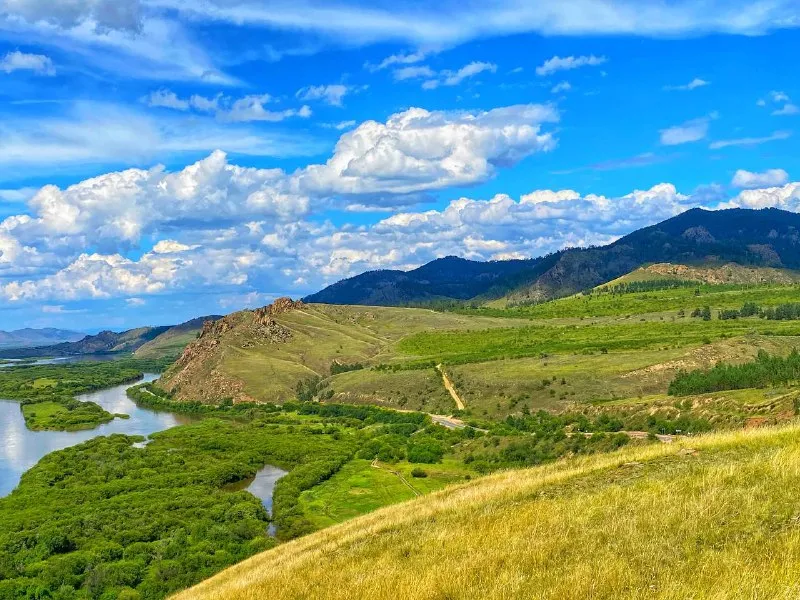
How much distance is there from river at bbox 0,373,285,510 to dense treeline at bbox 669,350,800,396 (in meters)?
72.2

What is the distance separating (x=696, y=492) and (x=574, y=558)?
173 inches

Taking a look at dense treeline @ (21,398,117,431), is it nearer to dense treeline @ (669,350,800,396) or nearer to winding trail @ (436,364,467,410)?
winding trail @ (436,364,467,410)

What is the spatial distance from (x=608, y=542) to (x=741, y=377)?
→ 112m

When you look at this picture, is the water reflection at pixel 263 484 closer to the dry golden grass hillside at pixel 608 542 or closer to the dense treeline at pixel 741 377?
the dry golden grass hillside at pixel 608 542

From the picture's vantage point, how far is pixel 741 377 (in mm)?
110000

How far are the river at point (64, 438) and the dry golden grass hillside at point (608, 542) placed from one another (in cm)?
7158

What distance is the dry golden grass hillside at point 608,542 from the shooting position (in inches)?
418

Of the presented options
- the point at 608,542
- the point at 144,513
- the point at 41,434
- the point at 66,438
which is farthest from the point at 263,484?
the point at 608,542

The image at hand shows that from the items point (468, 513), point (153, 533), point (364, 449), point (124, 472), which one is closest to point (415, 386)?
point (364, 449)

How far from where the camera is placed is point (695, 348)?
130625mm

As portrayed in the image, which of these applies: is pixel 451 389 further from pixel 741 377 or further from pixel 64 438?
pixel 64 438

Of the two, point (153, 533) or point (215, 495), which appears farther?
point (215, 495)

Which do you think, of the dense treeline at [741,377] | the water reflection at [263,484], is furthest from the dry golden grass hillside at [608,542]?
the dense treeline at [741,377]

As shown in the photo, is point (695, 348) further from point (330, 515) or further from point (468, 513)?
point (468, 513)
